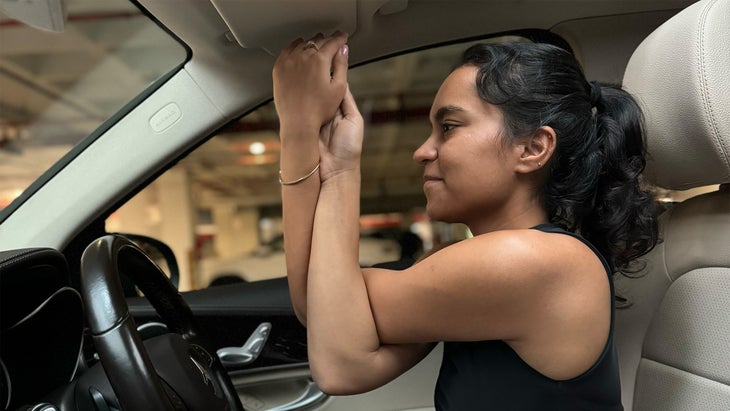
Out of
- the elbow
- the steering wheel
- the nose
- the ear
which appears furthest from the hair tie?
the steering wheel

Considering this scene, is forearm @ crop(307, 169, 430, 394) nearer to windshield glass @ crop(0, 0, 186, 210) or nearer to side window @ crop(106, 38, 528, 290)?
Answer: side window @ crop(106, 38, 528, 290)

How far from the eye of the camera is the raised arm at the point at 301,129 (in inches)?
35.7

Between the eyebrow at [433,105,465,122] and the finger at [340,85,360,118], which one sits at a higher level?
the finger at [340,85,360,118]

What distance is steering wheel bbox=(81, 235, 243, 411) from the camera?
0.70m

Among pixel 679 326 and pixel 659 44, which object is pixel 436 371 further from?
Answer: pixel 659 44

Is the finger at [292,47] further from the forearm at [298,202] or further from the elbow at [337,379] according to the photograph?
the elbow at [337,379]

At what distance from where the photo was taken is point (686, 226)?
1.15 meters

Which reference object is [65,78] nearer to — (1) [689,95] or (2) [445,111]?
(2) [445,111]

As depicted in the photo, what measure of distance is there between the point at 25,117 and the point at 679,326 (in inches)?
162

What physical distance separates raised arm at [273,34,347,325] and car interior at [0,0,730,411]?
0.32 feet

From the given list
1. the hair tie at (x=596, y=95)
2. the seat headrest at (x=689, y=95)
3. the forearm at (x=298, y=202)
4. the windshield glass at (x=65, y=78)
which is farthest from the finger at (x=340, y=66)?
the windshield glass at (x=65, y=78)

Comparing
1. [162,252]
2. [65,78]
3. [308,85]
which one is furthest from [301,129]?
[65,78]

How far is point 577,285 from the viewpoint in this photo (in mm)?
830

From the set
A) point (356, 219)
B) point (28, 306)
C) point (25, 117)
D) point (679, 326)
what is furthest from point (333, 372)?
point (25, 117)
